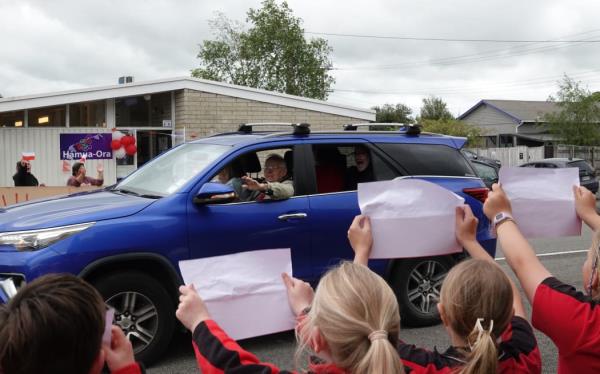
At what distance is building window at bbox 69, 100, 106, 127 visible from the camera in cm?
1584

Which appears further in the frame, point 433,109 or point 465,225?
point 433,109

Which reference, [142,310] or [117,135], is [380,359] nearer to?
[142,310]

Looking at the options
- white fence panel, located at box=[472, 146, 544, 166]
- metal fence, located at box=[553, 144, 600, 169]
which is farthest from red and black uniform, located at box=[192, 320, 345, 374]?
metal fence, located at box=[553, 144, 600, 169]

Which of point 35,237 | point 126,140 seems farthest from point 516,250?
point 126,140

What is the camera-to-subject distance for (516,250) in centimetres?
219

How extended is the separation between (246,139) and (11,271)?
228 cm

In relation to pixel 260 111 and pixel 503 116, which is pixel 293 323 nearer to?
pixel 260 111

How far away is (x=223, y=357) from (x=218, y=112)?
14.9 m

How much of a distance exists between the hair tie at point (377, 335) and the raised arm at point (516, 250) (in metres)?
0.71

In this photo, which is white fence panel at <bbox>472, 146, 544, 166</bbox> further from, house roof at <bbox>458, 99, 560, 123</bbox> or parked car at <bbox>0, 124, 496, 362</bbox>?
parked car at <bbox>0, 124, 496, 362</bbox>

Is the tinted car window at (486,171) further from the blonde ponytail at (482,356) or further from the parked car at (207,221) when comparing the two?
the blonde ponytail at (482,356)

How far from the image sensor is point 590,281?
80.6 inches

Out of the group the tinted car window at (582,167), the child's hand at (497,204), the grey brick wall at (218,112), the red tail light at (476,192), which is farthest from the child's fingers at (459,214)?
the tinted car window at (582,167)

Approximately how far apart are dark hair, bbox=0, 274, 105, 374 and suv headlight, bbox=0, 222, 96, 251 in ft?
10.2
